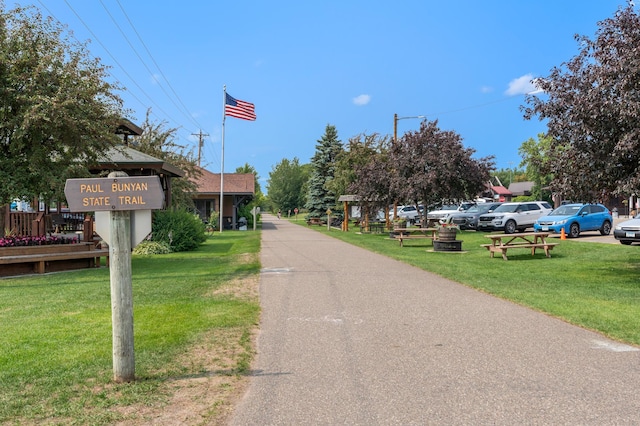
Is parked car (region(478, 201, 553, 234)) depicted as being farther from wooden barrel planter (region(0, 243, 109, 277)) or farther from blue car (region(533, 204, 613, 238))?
wooden barrel planter (region(0, 243, 109, 277))

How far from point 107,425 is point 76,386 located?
1.00 metres

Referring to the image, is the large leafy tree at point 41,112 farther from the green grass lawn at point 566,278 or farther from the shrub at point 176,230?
the green grass lawn at point 566,278

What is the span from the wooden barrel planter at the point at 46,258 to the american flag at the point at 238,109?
68.8 feet

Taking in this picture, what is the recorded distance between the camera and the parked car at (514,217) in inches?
1129

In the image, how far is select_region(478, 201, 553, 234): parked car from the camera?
1129 inches

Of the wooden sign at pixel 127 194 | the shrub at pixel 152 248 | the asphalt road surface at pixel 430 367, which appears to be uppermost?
the wooden sign at pixel 127 194

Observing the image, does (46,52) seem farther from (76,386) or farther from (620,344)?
(620,344)

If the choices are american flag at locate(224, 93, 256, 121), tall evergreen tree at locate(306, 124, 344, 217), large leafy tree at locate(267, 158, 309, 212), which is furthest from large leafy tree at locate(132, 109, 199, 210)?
large leafy tree at locate(267, 158, 309, 212)

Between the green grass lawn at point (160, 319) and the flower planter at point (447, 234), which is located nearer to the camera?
the green grass lawn at point (160, 319)

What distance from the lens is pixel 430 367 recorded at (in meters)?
4.99

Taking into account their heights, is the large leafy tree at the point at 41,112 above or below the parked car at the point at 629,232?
above

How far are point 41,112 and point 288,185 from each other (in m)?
88.6

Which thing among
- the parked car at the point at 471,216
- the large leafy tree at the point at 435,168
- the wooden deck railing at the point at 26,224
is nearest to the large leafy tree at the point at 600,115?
the large leafy tree at the point at 435,168

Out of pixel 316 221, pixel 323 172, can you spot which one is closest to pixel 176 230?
pixel 316 221
